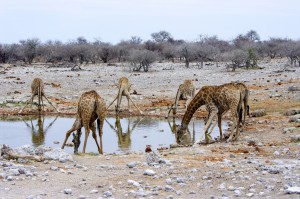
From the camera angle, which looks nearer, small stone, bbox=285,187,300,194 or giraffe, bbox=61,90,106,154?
small stone, bbox=285,187,300,194

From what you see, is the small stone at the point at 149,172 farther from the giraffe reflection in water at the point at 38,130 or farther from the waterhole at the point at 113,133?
the giraffe reflection in water at the point at 38,130

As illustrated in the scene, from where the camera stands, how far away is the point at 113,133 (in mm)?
19844

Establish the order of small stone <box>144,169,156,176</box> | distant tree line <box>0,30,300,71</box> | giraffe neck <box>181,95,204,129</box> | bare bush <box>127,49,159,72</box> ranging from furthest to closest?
distant tree line <box>0,30,300,71</box> → bare bush <box>127,49,159,72</box> → giraffe neck <box>181,95,204,129</box> → small stone <box>144,169,156,176</box>

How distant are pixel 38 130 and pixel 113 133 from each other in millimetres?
2949

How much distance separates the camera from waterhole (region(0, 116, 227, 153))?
672 inches

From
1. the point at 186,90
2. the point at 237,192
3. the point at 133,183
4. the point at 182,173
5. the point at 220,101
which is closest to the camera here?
the point at 237,192

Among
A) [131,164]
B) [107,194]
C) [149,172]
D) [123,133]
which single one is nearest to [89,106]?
[131,164]

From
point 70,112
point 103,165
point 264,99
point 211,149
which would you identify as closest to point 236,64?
point 264,99

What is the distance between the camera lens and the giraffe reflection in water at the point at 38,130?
17.8 meters

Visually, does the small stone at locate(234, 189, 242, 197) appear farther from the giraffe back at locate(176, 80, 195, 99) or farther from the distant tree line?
the distant tree line

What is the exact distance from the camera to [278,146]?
1409cm

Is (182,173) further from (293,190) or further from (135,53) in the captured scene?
(135,53)

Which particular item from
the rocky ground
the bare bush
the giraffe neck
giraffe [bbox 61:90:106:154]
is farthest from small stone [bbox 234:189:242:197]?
the bare bush

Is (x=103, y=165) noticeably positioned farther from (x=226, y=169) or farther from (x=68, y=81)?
(x=68, y=81)
